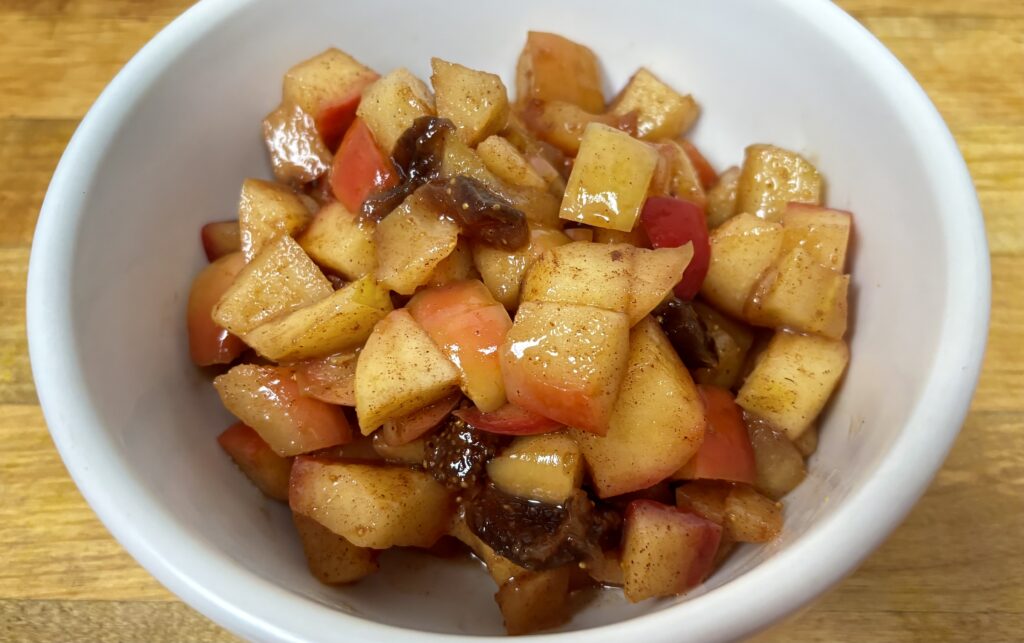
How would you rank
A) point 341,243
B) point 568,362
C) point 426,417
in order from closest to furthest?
point 568,362
point 426,417
point 341,243

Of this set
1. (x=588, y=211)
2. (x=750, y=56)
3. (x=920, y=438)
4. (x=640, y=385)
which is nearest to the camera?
(x=920, y=438)

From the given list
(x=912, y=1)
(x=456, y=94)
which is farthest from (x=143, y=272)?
(x=912, y=1)

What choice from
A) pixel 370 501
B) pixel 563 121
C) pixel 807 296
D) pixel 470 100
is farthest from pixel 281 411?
pixel 807 296

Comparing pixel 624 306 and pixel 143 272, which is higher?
pixel 624 306

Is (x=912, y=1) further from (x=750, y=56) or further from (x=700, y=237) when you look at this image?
(x=700, y=237)

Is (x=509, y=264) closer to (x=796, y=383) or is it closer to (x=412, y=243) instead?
(x=412, y=243)

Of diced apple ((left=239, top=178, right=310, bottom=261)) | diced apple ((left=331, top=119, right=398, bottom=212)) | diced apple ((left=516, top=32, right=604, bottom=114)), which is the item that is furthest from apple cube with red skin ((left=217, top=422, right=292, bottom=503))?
diced apple ((left=516, top=32, right=604, bottom=114))

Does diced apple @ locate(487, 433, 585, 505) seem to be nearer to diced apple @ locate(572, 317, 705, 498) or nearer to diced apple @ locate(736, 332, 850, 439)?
diced apple @ locate(572, 317, 705, 498)
